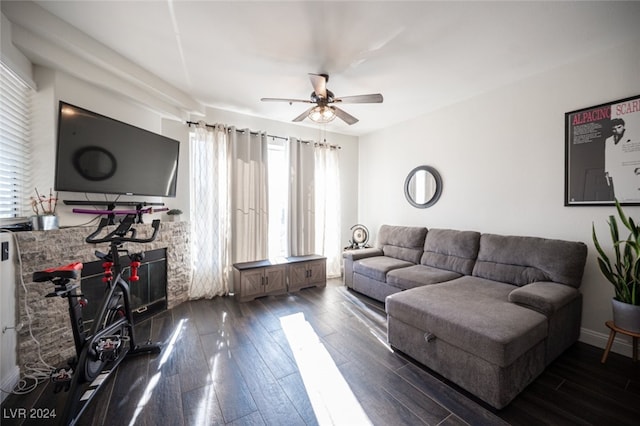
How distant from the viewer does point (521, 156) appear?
2816 millimetres

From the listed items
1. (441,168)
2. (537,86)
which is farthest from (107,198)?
(537,86)

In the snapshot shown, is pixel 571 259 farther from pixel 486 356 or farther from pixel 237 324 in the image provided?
pixel 237 324

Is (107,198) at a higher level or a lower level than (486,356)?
higher

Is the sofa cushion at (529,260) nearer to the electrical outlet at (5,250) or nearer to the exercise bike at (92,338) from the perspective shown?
the exercise bike at (92,338)

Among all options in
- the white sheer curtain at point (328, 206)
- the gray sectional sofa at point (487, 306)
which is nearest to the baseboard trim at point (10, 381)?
the gray sectional sofa at point (487, 306)

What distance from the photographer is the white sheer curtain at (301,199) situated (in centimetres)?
421

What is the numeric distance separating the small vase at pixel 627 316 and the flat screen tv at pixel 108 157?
459 centimetres

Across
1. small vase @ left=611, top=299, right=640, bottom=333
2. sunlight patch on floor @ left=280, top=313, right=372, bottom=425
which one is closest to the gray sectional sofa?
small vase @ left=611, top=299, right=640, bottom=333

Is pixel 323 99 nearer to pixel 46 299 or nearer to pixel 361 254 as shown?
pixel 361 254

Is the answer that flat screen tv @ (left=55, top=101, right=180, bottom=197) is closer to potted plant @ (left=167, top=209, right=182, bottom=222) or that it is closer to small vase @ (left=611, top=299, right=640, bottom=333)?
potted plant @ (left=167, top=209, right=182, bottom=222)

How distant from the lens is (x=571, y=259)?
2.26 meters

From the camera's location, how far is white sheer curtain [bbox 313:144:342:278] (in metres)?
4.52

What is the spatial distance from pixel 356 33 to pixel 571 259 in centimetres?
283

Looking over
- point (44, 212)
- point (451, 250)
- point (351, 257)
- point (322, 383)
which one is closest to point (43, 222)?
point (44, 212)
